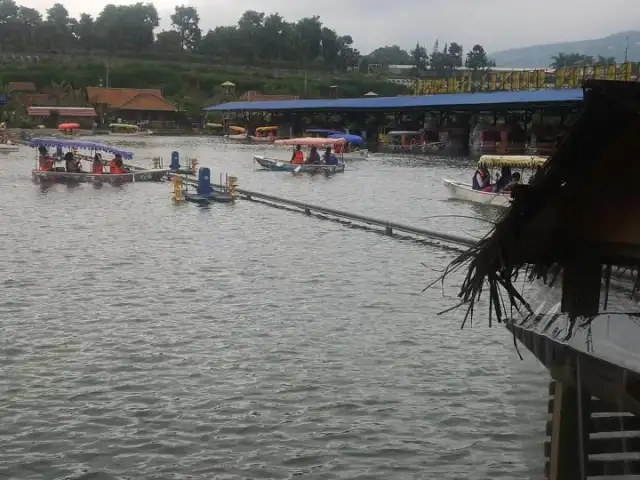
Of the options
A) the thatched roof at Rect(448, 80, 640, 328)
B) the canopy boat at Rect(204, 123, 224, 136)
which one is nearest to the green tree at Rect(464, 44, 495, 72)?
the canopy boat at Rect(204, 123, 224, 136)

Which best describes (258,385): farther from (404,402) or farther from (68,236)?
(68,236)

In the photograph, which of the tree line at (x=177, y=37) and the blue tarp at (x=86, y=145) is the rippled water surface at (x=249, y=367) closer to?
the blue tarp at (x=86, y=145)

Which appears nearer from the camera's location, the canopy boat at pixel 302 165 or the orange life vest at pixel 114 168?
the orange life vest at pixel 114 168

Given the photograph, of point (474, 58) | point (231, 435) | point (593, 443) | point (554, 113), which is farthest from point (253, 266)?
point (474, 58)

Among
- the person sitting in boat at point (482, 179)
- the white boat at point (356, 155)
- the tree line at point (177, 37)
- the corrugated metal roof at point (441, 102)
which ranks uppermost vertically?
the tree line at point (177, 37)

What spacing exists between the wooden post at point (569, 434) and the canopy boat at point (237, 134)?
69.3 meters

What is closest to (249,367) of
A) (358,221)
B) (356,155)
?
(358,221)

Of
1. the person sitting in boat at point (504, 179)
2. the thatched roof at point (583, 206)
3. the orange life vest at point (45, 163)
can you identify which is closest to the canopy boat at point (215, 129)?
the orange life vest at point (45, 163)

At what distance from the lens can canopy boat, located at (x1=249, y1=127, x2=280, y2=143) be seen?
68438 mm

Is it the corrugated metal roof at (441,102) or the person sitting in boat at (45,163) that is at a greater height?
the corrugated metal roof at (441,102)

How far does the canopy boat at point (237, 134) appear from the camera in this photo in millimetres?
73688

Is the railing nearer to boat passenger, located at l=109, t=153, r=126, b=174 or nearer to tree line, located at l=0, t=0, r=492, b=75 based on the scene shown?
boat passenger, located at l=109, t=153, r=126, b=174

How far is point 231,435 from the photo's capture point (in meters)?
7.70

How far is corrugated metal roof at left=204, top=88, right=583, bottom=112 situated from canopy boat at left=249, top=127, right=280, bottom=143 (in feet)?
6.11
